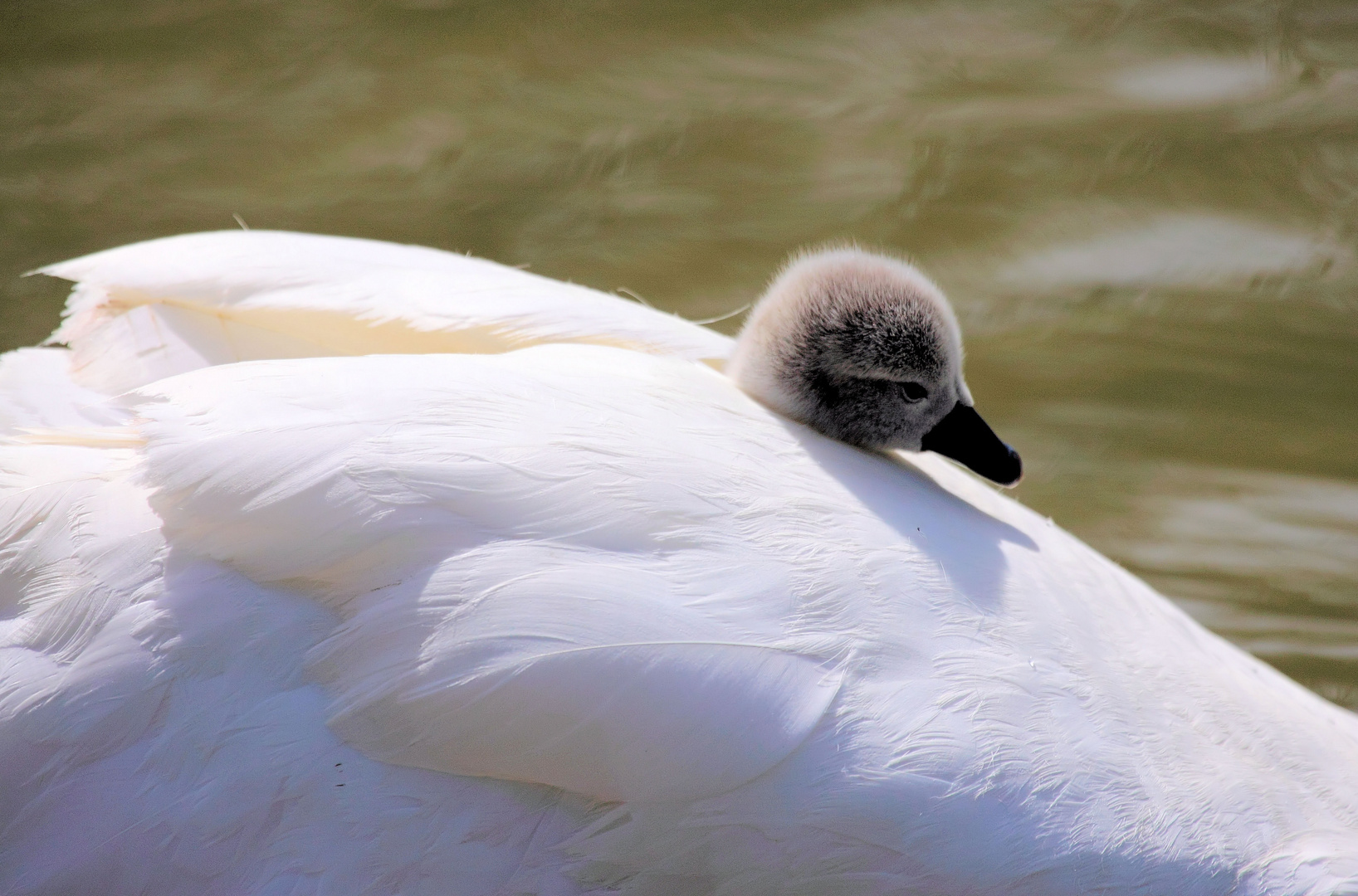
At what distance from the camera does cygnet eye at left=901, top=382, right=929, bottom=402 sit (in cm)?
189

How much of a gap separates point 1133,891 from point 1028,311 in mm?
2254

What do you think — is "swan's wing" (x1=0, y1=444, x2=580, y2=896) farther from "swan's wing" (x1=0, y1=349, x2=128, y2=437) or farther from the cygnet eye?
the cygnet eye

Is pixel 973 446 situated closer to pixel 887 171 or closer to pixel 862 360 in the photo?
pixel 862 360

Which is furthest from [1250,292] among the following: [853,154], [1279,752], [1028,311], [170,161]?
[170,161]

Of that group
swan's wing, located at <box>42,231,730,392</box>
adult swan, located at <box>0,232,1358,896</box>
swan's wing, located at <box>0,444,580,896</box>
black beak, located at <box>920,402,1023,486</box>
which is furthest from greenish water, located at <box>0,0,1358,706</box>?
swan's wing, located at <box>0,444,580,896</box>

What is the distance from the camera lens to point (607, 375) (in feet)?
5.42

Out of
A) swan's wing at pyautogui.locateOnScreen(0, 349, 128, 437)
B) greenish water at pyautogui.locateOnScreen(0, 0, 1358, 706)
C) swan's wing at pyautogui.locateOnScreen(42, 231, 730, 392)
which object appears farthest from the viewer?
greenish water at pyautogui.locateOnScreen(0, 0, 1358, 706)

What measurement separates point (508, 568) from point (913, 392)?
2.48ft

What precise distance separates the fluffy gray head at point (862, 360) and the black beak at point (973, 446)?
16 millimetres

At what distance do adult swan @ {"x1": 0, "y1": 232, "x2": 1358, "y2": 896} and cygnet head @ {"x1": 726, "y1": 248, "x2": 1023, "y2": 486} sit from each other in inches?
12.5

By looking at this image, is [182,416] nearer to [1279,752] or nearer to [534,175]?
[1279,752]

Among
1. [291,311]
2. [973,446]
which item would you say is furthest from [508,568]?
[973,446]

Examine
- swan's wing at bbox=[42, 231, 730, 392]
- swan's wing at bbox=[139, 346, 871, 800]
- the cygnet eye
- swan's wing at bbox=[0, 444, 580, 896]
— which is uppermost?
swan's wing at bbox=[42, 231, 730, 392]

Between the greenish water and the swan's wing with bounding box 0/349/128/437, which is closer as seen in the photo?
the swan's wing with bounding box 0/349/128/437
